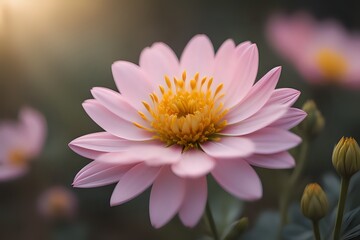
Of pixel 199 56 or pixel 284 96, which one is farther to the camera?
pixel 199 56

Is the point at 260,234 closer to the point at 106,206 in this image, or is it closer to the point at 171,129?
the point at 171,129

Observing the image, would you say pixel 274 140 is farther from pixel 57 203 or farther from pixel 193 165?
pixel 57 203

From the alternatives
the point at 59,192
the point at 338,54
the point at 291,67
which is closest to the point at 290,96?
the point at 59,192

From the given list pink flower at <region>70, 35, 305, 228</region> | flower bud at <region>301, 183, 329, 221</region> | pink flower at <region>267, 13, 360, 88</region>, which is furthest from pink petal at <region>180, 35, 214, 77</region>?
pink flower at <region>267, 13, 360, 88</region>

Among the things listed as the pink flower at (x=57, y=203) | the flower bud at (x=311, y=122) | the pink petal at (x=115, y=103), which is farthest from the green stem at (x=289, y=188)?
the pink flower at (x=57, y=203)

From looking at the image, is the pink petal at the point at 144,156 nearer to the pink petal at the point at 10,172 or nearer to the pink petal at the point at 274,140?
the pink petal at the point at 274,140

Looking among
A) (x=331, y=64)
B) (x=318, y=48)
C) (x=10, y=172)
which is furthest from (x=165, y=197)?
(x=318, y=48)
